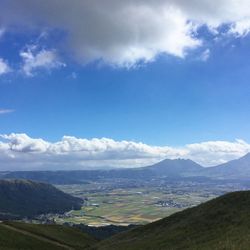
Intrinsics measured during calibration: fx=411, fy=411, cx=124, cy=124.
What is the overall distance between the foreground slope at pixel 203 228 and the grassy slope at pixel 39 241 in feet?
58.8

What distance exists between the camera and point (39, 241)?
9369cm

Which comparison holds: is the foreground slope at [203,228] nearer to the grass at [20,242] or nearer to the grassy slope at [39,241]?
the grass at [20,242]

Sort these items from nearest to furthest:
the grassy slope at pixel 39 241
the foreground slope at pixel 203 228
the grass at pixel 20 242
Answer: the foreground slope at pixel 203 228
the grass at pixel 20 242
the grassy slope at pixel 39 241

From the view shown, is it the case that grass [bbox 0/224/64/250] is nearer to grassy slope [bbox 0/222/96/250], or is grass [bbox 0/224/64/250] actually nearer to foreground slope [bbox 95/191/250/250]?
grassy slope [bbox 0/222/96/250]

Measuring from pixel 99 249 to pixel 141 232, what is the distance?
1121cm

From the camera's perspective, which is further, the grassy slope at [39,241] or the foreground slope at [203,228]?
the grassy slope at [39,241]

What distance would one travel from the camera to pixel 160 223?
87.5 metres

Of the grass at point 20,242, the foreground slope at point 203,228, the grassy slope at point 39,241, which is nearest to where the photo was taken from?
the foreground slope at point 203,228

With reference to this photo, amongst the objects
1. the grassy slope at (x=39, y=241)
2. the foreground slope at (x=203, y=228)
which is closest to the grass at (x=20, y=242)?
the grassy slope at (x=39, y=241)

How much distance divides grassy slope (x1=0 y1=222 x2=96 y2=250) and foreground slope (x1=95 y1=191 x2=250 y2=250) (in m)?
17.9

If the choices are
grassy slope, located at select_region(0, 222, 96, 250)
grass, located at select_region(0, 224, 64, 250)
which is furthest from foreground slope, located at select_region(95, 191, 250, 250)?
grassy slope, located at select_region(0, 222, 96, 250)

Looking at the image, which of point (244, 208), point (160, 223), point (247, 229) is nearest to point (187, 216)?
point (160, 223)

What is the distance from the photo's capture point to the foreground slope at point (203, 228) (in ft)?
172

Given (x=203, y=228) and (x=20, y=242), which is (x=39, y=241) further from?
(x=203, y=228)
